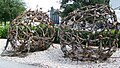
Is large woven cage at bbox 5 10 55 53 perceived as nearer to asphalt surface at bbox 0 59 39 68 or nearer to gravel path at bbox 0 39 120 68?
gravel path at bbox 0 39 120 68

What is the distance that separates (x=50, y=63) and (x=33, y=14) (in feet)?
11.8

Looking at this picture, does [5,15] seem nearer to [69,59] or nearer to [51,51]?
[51,51]

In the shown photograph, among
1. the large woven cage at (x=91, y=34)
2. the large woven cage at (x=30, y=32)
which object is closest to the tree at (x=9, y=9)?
the large woven cage at (x=30, y=32)

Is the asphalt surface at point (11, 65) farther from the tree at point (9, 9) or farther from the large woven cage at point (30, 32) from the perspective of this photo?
the tree at point (9, 9)

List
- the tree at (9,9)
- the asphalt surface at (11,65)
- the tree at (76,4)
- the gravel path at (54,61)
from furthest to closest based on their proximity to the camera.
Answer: the tree at (9,9), the tree at (76,4), the asphalt surface at (11,65), the gravel path at (54,61)

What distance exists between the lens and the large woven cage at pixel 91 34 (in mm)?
11422

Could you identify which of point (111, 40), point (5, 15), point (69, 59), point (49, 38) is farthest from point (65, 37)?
point (5, 15)

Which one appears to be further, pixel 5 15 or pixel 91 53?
pixel 5 15

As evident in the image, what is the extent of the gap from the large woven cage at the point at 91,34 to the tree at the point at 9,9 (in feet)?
68.4

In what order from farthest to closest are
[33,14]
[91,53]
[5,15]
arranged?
[5,15] < [33,14] < [91,53]

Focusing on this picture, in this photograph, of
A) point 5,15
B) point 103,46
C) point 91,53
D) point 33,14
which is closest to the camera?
point 91,53

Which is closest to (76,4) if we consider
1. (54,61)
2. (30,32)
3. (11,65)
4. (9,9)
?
(30,32)

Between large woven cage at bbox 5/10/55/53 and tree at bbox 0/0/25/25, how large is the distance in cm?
1775

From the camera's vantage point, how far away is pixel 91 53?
1134cm
